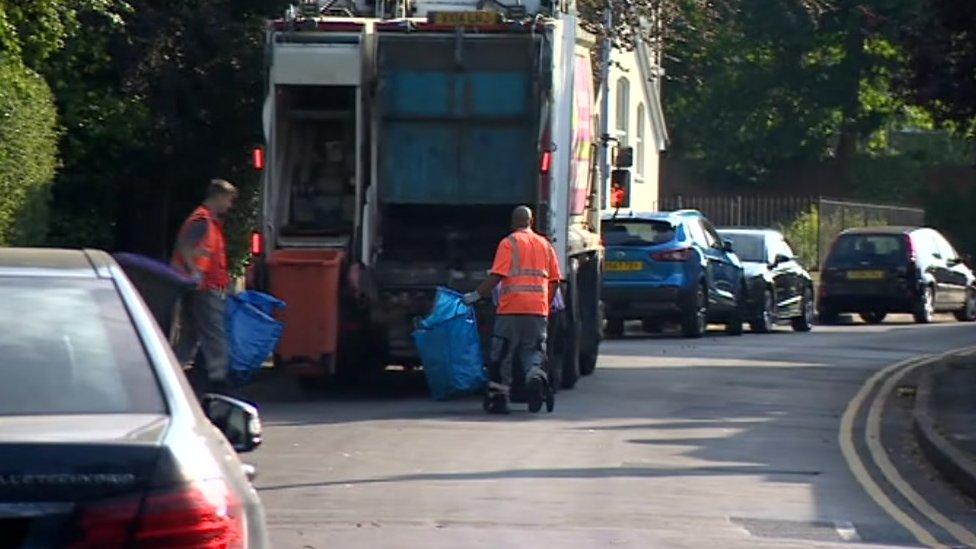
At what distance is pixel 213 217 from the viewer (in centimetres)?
1598

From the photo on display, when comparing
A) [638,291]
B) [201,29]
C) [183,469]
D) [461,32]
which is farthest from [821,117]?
[183,469]

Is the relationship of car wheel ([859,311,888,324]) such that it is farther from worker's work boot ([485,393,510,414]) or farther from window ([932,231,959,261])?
worker's work boot ([485,393,510,414])

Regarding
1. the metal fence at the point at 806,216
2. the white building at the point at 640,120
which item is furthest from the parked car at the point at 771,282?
the white building at the point at 640,120

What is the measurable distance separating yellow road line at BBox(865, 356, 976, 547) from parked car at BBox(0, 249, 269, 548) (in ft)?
21.6

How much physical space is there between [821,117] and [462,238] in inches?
1674

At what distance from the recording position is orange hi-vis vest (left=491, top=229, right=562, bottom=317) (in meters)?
16.5

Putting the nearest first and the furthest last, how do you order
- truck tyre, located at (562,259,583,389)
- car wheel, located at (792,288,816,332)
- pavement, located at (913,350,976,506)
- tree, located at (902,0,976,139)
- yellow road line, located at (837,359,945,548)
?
yellow road line, located at (837,359,945,548)
pavement, located at (913,350,976,506)
truck tyre, located at (562,259,583,389)
tree, located at (902,0,976,139)
car wheel, located at (792,288,816,332)

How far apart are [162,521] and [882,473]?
986cm

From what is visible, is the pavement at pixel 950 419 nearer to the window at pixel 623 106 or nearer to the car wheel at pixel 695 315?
the car wheel at pixel 695 315

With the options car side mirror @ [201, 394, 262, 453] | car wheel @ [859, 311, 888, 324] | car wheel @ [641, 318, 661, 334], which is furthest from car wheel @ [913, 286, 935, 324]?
car side mirror @ [201, 394, 262, 453]

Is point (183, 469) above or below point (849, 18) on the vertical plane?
below

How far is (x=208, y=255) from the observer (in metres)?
15.9

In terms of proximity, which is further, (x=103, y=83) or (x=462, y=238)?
(x=103, y=83)

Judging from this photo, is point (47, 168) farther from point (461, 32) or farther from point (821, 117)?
point (821, 117)
